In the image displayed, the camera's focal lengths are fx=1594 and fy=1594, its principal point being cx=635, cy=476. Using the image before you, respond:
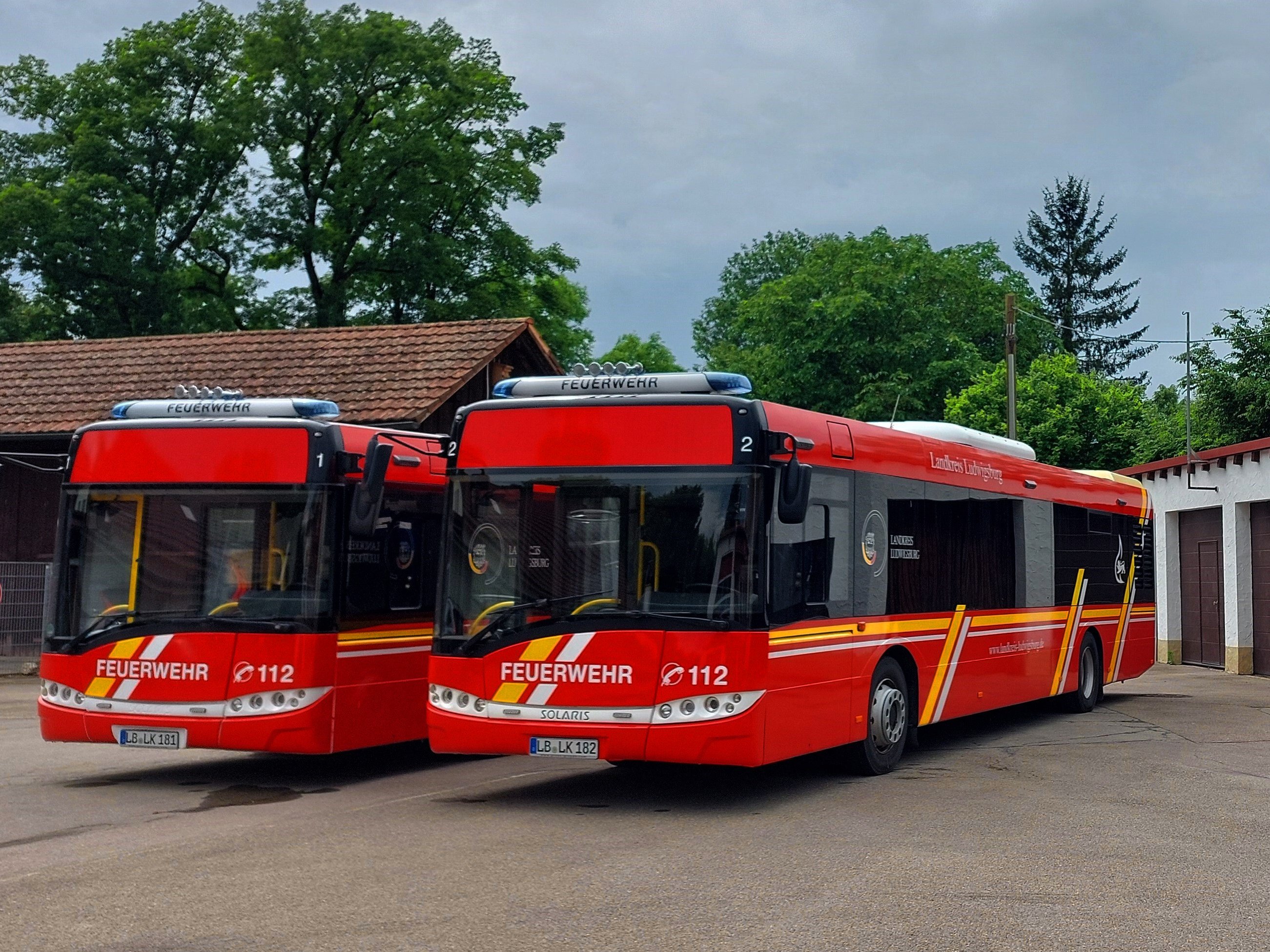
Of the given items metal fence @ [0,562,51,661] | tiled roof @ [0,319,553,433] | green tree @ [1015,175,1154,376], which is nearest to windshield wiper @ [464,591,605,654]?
tiled roof @ [0,319,553,433]

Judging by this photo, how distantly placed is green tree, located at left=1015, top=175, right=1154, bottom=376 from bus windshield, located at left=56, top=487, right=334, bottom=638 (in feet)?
194

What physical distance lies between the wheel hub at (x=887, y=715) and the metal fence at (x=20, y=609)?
15414 millimetres

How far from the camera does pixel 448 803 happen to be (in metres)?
10.7

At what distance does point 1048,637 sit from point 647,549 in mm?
7478

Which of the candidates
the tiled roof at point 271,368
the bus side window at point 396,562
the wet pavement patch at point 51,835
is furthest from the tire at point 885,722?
the tiled roof at point 271,368

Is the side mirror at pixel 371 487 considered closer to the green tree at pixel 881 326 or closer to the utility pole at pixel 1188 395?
the utility pole at pixel 1188 395

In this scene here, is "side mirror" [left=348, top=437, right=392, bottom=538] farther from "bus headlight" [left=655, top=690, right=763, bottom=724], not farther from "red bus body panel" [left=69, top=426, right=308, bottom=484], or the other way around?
"bus headlight" [left=655, top=690, right=763, bottom=724]

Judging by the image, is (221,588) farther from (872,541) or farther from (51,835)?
(872,541)

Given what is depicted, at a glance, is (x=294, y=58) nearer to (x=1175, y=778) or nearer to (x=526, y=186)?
(x=526, y=186)

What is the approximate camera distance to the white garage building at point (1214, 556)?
2523 cm

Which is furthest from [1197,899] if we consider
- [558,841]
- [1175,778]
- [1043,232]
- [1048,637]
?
[1043,232]

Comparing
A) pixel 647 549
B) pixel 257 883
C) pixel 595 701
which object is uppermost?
pixel 647 549

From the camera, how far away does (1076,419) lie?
41.2m

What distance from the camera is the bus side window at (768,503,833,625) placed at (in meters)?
10.4
